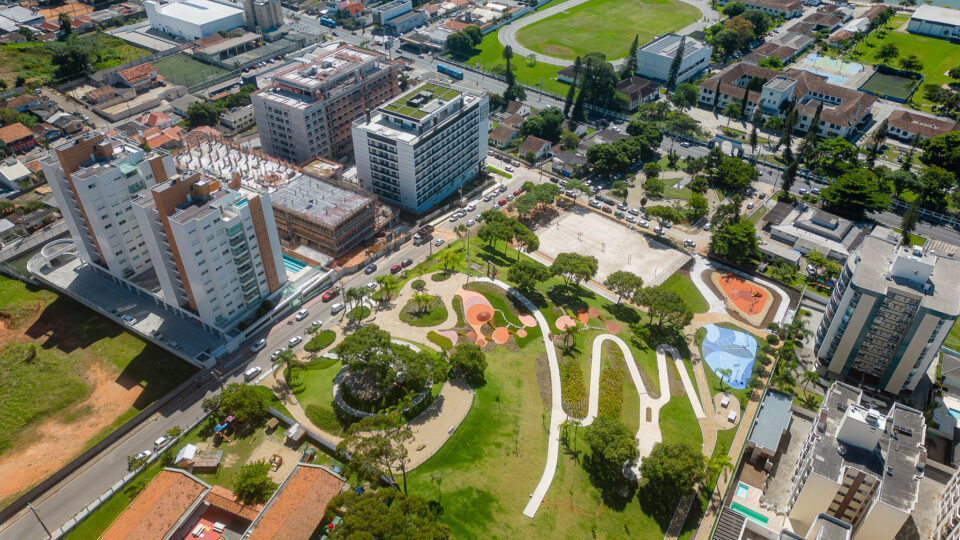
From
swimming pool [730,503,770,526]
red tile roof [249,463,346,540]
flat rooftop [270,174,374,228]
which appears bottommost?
swimming pool [730,503,770,526]

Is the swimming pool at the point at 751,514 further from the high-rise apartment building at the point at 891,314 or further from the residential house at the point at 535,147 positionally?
the residential house at the point at 535,147

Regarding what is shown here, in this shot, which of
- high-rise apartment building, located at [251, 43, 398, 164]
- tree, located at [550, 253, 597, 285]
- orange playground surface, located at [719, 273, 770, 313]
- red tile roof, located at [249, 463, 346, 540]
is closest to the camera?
red tile roof, located at [249, 463, 346, 540]

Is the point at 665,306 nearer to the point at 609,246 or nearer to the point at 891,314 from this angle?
the point at 609,246

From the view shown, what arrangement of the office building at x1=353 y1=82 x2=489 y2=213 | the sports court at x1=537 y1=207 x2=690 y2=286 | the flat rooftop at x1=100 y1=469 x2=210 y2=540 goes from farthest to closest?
1. the office building at x1=353 y1=82 x2=489 y2=213
2. the sports court at x1=537 y1=207 x2=690 y2=286
3. the flat rooftop at x1=100 y1=469 x2=210 y2=540

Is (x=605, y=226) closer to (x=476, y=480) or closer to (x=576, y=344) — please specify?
(x=576, y=344)

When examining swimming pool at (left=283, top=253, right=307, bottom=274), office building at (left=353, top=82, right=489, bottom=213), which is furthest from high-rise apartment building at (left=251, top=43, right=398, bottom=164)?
swimming pool at (left=283, top=253, right=307, bottom=274)

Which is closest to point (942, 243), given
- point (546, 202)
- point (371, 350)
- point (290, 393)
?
point (546, 202)


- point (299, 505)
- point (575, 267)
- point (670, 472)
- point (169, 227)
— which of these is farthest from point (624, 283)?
point (169, 227)

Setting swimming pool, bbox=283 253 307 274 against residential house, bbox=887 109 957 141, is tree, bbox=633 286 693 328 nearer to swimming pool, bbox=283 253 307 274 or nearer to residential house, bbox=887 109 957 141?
swimming pool, bbox=283 253 307 274
